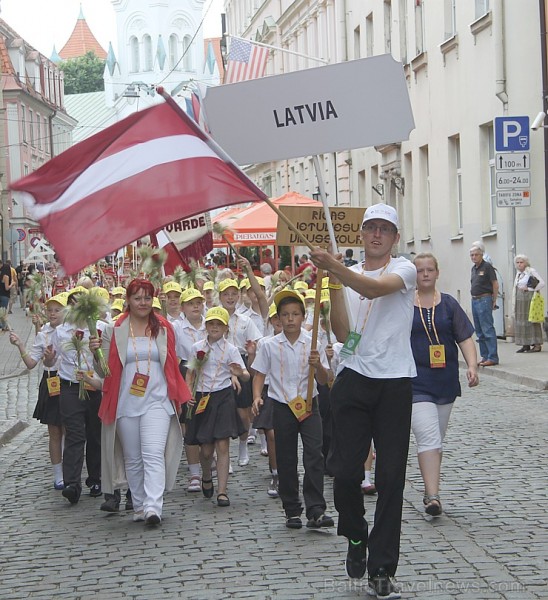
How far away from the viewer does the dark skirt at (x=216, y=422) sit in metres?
10.1

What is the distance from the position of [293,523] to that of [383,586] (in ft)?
7.19

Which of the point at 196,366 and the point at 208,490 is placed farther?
the point at 196,366

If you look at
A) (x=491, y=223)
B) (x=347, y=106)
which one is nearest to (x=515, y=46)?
(x=491, y=223)

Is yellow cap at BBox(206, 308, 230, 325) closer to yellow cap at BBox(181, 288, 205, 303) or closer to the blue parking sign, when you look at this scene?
yellow cap at BBox(181, 288, 205, 303)

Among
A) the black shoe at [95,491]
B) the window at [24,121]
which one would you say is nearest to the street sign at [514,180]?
the black shoe at [95,491]

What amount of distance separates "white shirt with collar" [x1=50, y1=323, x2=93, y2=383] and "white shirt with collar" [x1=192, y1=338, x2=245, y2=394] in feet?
2.75

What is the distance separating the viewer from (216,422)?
1017cm

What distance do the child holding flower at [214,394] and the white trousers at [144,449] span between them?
82cm

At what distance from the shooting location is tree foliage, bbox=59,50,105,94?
134 m

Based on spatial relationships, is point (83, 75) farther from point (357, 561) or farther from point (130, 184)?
point (357, 561)

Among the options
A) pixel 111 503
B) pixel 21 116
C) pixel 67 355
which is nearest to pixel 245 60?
pixel 67 355

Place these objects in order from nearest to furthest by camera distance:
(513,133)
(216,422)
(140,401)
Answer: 1. (140,401)
2. (216,422)
3. (513,133)

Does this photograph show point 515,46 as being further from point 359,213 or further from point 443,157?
point 359,213

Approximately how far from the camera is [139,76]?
395 feet
